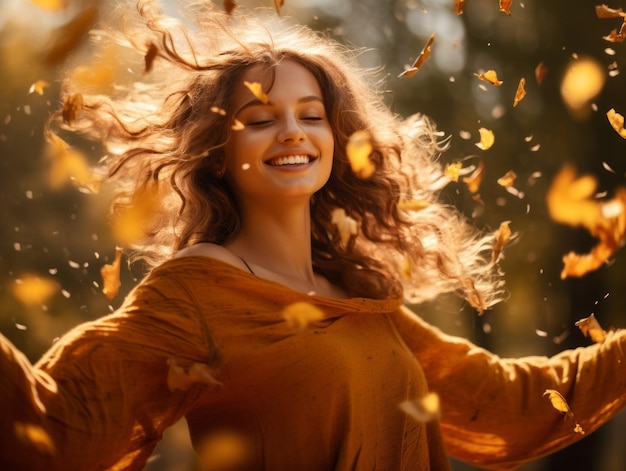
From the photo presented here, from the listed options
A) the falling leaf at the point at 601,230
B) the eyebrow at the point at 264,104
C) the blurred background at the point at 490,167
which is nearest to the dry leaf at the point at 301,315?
the eyebrow at the point at 264,104

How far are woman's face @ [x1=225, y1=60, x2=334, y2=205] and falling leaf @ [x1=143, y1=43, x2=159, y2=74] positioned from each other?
0.85 ft

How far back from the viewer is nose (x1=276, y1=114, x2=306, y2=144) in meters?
2.71

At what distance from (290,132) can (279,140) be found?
0.13 feet

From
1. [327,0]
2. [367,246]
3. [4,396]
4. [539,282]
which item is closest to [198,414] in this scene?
[4,396]

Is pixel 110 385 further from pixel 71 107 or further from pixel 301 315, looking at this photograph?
pixel 71 107

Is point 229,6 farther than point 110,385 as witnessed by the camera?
Yes

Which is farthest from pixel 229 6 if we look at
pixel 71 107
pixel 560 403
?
pixel 560 403

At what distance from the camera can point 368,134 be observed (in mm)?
3139

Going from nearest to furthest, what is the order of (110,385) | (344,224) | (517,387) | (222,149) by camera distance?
(110,385) → (222,149) → (344,224) → (517,387)

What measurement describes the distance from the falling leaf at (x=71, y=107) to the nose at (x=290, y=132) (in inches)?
25.3

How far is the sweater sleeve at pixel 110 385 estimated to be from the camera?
7.15 ft

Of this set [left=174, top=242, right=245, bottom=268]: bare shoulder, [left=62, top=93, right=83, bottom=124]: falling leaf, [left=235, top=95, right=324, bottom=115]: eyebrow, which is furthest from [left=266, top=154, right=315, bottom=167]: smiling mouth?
[left=62, top=93, right=83, bottom=124]: falling leaf

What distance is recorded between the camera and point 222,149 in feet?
9.43

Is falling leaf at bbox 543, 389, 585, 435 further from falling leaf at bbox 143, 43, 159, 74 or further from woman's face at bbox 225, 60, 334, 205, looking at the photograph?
falling leaf at bbox 143, 43, 159, 74
